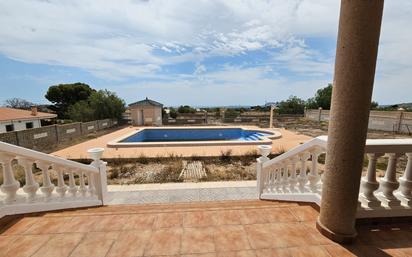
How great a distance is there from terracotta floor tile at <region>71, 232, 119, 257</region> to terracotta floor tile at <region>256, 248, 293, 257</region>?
3.98 feet

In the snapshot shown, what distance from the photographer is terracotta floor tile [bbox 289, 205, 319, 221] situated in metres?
2.03

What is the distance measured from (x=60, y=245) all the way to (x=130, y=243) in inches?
22.5

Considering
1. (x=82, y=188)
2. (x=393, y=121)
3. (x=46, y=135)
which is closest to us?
(x=82, y=188)

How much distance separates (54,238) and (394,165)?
3120mm

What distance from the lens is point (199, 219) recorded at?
81.3 inches

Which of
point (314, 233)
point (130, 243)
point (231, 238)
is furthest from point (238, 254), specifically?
point (130, 243)

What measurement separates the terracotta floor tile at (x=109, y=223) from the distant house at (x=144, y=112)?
57.1 ft

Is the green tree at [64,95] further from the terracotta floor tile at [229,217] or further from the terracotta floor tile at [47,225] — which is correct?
the terracotta floor tile at [229,217]

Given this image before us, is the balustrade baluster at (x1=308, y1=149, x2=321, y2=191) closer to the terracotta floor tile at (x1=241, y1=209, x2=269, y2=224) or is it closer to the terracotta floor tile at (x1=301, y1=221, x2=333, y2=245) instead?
the terracotta floor tile at (x1=301, y1=221, x2=333, y2=245)

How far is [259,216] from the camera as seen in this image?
2105mm

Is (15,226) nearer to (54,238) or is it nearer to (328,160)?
(54,238)

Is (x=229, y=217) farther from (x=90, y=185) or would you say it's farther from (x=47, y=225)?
Answer: (x=90, y=185)

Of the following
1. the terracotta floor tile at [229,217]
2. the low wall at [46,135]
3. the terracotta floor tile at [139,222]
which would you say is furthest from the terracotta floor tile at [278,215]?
the low wall at [46,135]

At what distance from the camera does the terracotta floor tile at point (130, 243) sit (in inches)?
60.4
